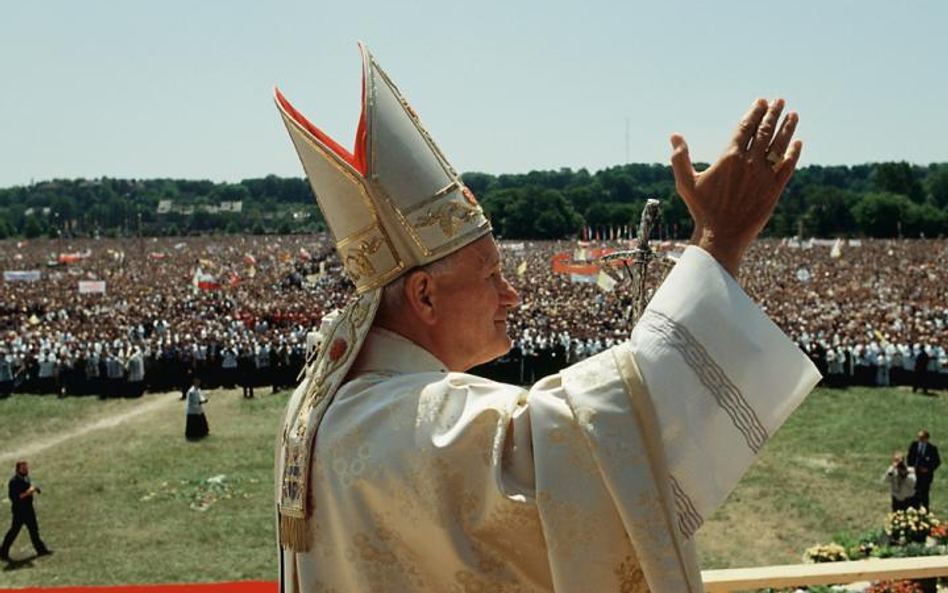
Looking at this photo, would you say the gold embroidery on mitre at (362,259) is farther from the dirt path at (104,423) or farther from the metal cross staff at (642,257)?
the dirt path at (104,423)

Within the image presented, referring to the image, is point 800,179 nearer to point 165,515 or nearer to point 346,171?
point 165,515

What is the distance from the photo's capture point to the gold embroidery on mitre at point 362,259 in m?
2.08

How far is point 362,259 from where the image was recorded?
210 centimetres

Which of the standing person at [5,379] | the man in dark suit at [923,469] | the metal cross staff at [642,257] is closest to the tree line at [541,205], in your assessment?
the standing person at [5,379]

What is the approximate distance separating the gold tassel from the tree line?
3062cm

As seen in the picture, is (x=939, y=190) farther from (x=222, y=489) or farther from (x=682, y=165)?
(x=682, y=165)

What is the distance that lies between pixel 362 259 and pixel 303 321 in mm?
26737

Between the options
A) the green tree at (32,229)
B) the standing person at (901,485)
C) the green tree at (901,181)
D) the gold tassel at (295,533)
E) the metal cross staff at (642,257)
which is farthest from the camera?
the green tree at (32,229)

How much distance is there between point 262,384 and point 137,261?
143 ft

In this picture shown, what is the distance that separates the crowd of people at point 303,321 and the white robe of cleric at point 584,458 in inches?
277

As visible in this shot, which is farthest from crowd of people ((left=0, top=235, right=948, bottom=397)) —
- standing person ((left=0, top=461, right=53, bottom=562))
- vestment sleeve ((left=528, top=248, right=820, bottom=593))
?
vestment sleeve ((left=528, top=248, right=820, bottom=593))

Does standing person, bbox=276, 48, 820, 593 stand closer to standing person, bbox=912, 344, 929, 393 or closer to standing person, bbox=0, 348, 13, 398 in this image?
standing person, bbox=912, 344, 929, 393

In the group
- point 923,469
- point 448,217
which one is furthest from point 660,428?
point 923,469

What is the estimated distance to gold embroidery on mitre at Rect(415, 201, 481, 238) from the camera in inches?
80.6
